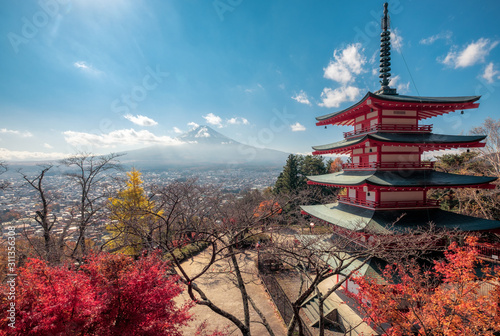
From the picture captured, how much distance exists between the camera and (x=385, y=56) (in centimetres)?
1016

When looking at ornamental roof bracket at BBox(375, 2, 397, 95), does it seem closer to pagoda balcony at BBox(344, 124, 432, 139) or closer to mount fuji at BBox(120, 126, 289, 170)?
pagoda balcony at BBox(344, 124, 432, 139)

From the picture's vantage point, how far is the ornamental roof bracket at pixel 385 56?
9828 millimetres

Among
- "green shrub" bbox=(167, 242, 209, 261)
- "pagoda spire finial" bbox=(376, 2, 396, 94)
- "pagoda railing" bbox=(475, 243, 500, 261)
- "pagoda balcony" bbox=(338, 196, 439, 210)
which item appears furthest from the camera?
"green shrub" bbox=(167, 242, 209, 261)

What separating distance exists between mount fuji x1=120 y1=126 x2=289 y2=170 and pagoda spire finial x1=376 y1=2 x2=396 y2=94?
3597 inches

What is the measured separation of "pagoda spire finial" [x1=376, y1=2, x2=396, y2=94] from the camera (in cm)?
983

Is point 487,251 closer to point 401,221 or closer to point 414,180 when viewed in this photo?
point 401,221

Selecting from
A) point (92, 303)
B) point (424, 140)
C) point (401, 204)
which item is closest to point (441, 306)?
point (401, 204)

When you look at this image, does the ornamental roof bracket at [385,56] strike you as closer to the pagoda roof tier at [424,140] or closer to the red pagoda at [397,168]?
the red pagoda at [397,168]

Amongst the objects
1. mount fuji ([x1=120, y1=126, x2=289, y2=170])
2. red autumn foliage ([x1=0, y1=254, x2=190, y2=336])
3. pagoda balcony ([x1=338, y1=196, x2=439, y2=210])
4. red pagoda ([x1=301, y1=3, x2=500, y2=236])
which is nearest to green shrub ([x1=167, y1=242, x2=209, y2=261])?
red pagoda ([x1=301, y1=3, x2=500, y2=236])

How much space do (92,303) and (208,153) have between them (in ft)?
394

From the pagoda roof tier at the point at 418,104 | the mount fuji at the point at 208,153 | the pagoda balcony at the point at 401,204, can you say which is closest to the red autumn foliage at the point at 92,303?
the pagoda balcony at the point at 401,204

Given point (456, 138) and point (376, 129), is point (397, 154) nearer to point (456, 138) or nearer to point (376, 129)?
point (376, 129)

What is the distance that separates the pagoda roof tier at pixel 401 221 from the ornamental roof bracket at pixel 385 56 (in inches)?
236

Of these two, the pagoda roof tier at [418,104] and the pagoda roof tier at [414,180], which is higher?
the pagoda roof tier at [418,104]
